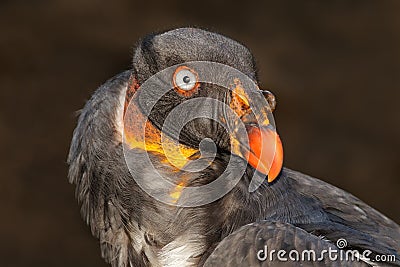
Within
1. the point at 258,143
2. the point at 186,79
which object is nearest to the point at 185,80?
the point at 186,79

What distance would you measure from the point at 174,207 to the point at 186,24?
12.6ft

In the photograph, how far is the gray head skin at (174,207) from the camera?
9.77 ft

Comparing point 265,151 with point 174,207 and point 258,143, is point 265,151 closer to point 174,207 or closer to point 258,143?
point 258,143

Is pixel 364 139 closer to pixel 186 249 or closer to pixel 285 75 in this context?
pixel 285 75

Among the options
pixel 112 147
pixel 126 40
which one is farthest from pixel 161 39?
pixel 126 40

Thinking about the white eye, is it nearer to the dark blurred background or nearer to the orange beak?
the orange beak

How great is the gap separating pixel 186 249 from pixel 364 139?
4179 millimetres

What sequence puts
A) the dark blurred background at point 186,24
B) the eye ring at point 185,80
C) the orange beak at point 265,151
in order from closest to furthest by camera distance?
the orange beak at point 265,151, the eye ring at point 185,80, the dark blurred background at point 186,24

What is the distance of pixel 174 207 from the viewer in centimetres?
308

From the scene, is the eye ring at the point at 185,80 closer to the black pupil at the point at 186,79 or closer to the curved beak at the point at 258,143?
the black pupil at the point at 186,79

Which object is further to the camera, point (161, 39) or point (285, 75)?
point (285, 75)

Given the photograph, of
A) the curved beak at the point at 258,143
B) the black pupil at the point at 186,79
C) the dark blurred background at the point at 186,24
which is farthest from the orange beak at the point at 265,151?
the dark blurred background at the point at 186,24

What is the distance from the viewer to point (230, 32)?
6.96 metres

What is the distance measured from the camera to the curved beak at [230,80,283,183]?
2803 mm
